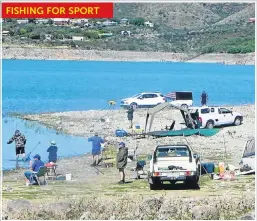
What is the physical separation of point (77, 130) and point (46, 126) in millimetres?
3218

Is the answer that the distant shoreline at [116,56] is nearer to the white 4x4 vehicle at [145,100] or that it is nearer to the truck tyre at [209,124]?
the white 4x4 vehicle at [145,100]

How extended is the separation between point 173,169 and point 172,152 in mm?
883

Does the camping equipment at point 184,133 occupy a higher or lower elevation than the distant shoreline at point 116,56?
lower

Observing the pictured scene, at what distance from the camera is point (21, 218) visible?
69.6ft

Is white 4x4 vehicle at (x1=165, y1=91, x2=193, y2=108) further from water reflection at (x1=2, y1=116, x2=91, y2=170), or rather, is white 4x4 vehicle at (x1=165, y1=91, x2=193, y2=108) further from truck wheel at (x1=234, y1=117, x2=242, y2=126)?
truck wheel at (x1=234, y1=117, x2=242, y2=126)

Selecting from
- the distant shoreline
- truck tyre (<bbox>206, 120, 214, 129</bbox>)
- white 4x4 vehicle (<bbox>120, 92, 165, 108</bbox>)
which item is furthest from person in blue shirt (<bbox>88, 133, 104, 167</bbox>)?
the distant shoreline

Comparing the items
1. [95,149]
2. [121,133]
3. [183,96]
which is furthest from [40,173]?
[183,96]

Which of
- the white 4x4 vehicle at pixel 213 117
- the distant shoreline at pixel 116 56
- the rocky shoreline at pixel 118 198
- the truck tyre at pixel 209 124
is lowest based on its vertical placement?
the rocky shoreline at pixel 118 198

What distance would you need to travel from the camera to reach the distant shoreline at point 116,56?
173125mm

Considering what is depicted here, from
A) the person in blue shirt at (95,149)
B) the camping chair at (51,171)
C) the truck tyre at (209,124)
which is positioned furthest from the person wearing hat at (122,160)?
the truck tyre at (209,124)

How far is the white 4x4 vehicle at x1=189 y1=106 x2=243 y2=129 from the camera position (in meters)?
43.0

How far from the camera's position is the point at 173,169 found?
24.1 meters

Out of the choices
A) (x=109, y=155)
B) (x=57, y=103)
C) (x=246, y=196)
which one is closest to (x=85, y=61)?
(x=57, y=103)

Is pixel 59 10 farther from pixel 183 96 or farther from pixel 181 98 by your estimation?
pixel 183 96
